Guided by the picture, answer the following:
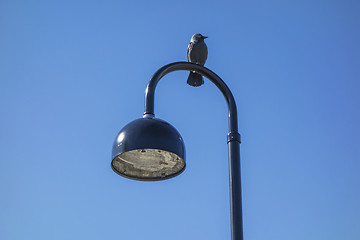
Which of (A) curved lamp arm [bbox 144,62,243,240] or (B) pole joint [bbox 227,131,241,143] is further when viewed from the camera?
(B) pole joint [bbox 227,131,241,143]

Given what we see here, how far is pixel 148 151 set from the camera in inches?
143

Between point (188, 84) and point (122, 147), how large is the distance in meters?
2.04

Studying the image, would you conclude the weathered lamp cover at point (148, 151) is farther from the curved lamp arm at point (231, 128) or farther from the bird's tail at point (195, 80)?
the bird's tail at point (195, 80)

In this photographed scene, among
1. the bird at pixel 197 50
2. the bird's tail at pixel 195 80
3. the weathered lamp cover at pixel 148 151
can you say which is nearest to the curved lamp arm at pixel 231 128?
the weathered lamp cover at pixel 148 151

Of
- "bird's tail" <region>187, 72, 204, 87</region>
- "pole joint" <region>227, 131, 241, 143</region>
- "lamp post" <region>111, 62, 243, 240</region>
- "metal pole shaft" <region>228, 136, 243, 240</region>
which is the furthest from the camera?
"bird's tail" <region>187, 72, 204, 87</region>

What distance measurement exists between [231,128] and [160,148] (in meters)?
0.58

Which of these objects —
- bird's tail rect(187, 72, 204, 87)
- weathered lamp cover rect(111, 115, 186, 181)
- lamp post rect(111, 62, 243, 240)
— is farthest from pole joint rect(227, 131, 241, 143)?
bird's tail rect(187, 72, 204, 87)

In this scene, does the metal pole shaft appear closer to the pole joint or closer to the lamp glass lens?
the pole joint

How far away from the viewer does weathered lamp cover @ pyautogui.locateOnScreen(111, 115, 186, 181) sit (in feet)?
11.1

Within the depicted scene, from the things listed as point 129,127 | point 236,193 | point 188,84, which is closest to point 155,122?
point 129,127

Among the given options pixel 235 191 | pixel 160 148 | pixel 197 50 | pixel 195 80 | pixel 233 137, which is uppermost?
pixel 197 50

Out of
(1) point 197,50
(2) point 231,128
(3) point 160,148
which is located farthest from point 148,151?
(1) point 197,50

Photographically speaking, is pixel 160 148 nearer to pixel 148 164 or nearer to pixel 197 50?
pixel 148 164

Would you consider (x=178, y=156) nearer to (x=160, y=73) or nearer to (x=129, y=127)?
(x=129, y=127)
